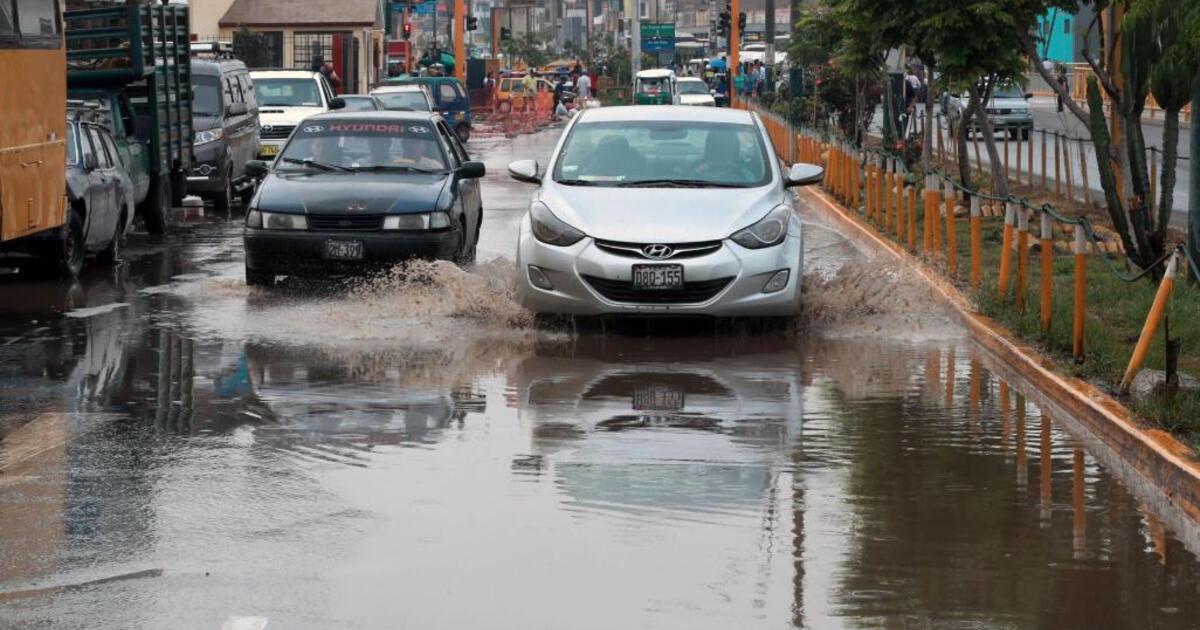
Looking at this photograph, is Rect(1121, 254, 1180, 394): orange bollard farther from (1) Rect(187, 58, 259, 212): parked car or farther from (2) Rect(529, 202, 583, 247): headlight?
(1) Rect(187, 58, 259, 212): parked car

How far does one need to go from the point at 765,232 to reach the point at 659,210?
75 centimetres

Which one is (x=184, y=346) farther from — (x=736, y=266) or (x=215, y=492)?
(x=215, y=492)

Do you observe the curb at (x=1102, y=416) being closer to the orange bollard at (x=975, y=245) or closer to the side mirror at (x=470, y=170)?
the orange bollard at (x=975, y=245)

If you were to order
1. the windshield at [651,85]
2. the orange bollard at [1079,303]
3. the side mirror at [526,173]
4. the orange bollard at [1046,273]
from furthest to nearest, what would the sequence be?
the windshield at [651,85]
the side mirror at [526,173]
the orange bollard at [1046,273]
the orange bollard at [1079,303]

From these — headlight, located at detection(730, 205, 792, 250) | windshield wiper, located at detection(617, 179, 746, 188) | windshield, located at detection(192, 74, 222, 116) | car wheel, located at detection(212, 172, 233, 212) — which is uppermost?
windshield, located at detection(192, 74, 222, 116)

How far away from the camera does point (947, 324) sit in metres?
14.3

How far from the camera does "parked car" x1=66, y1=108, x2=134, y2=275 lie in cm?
1739

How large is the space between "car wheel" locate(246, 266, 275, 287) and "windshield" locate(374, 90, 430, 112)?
22142 mm

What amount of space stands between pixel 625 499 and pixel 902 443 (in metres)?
1.99

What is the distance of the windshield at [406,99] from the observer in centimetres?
3881

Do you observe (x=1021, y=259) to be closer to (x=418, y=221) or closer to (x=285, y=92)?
(x=418, y=221)

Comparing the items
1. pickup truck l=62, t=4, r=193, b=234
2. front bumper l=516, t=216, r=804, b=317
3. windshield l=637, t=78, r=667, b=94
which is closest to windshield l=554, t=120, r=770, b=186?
front bumper l=516, t=216, r=804, b=317

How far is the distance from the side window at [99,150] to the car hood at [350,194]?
238 cm

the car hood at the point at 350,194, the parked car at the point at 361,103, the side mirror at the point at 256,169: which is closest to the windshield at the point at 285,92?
the parked car at the point at 361,103
